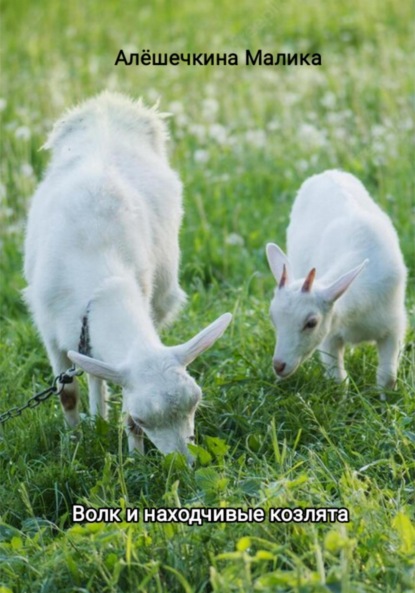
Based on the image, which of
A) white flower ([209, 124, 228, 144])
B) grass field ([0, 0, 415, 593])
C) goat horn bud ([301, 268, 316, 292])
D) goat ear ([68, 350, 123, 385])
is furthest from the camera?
white flower ([209, 124, 228, 144])

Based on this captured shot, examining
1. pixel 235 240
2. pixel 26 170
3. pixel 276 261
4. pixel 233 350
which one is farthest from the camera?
pixel 26 170

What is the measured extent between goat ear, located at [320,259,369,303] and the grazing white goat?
820 mm

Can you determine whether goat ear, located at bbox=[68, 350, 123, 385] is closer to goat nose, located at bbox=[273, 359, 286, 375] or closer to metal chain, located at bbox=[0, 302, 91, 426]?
metal chain, located at bbox=[0, 302, 91, 426]

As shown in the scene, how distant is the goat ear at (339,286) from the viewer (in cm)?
546

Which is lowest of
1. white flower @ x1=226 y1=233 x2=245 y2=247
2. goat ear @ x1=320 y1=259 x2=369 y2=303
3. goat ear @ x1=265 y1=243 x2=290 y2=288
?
goat ear @ x1=320 y1=259 x2=369 y2=303

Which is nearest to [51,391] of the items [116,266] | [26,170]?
[116,266]

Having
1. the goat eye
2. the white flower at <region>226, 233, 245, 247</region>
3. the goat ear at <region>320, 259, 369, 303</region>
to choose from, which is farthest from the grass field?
the goat ear at <region>320, 259, 369, 303</region>

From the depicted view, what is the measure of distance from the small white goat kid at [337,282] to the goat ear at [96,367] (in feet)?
3.16

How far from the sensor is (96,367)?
4.73m

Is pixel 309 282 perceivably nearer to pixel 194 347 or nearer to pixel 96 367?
pixel 194 347

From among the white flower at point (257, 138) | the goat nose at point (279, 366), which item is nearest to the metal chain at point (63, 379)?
the goat nose at point (279, 366)

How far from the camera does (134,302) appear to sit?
5.16m

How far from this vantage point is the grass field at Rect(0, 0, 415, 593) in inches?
162

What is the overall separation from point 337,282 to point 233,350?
1.07m
